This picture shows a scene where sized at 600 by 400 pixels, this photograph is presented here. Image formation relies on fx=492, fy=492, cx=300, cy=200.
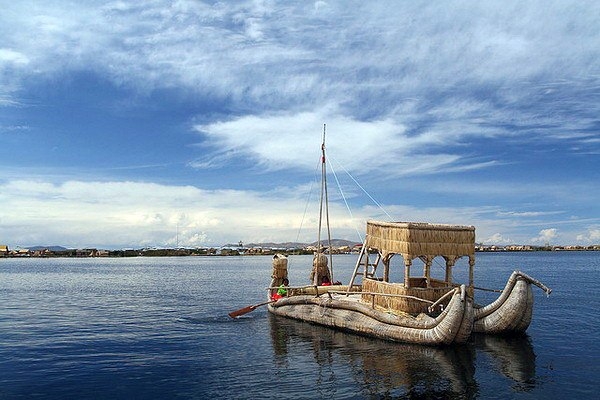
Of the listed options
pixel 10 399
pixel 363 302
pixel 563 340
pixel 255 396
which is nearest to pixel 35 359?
pixel 10 399

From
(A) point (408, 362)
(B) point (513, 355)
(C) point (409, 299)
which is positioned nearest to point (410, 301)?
(C) point (409, 299)

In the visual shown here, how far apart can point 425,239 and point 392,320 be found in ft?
17.5

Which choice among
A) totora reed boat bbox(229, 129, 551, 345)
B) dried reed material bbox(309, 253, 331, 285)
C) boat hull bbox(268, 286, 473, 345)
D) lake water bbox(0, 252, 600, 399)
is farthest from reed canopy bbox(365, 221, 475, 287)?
dried reed material bbox(309, 253, 331, 285)

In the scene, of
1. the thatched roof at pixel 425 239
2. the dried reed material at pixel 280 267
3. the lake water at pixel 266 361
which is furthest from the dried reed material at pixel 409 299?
the dried reed material at pixel 280 267

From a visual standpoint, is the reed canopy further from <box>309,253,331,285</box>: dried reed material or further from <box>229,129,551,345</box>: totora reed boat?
<box>309,253,331,285</box>: dried reed material

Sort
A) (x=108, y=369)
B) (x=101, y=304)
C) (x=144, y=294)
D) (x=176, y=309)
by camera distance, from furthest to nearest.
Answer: (x=144, y=294), (x=101, y=304), (x=176, y=309), (x=108, y=369)

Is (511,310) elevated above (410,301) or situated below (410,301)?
below

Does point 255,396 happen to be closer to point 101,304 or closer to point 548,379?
point 548,379

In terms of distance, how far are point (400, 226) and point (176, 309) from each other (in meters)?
28.2

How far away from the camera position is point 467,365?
25.6 metres

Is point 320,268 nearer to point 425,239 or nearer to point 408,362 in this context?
point 425,239

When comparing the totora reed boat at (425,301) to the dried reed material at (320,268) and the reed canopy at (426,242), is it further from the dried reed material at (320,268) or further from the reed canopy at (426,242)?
the dried reed material at (320,268)

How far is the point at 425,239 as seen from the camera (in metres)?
30.2

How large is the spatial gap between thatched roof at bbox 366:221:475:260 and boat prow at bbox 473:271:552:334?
11.2 ft
